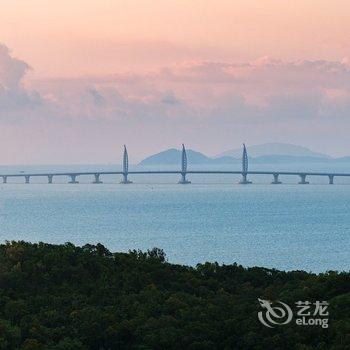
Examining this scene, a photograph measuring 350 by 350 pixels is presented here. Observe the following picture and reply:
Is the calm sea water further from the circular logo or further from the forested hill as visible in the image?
the circular logo

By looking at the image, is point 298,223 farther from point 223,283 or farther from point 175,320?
point 175,320

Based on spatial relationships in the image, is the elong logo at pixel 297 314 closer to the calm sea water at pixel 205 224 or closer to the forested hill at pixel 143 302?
the forested hill at pixel 143 302

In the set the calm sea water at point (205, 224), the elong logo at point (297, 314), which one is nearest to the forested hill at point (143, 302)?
the elong logo at point (297, 314)

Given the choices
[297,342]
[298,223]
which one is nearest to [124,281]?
[297,342]

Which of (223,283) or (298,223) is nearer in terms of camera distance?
(223,283)

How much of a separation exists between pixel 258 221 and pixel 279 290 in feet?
257

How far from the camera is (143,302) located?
32125 millimetres

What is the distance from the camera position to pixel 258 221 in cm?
11250

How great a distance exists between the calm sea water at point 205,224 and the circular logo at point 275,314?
39.7 meters

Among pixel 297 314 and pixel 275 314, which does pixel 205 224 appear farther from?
pixel 297 314

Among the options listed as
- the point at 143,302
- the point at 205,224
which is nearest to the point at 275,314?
the point at 143,302

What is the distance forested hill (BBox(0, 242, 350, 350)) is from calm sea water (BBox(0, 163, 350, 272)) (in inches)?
1304

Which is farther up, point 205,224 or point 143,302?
point 143,302

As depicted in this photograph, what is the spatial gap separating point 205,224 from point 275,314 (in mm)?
80135
